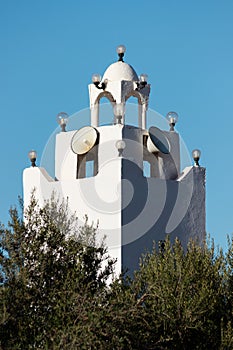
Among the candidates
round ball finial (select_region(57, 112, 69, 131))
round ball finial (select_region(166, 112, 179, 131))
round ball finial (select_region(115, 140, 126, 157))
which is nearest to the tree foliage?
round ball finial (select_region(115, 140, 126, 157))

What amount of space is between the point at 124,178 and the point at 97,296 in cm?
388

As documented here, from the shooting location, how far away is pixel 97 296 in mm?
16344

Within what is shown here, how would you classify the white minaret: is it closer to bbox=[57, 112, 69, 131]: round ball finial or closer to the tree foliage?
bbox=[57, 112, 69, 131]: round ball finial

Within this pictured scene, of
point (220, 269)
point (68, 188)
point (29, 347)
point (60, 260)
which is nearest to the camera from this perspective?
point (29, 347)

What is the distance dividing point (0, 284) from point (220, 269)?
480 centimetres

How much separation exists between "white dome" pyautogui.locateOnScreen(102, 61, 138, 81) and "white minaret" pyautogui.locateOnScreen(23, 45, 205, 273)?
2 cm

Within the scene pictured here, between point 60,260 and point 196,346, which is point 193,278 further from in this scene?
point 60,260

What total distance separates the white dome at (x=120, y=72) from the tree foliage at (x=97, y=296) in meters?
4.36

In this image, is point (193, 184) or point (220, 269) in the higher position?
point (193, 184)

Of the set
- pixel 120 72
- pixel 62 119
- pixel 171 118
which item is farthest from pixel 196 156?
pixel 62 119

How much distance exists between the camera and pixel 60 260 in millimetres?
16766

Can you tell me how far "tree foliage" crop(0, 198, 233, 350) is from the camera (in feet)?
→ 50.4

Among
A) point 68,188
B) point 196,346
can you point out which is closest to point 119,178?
point 68,188

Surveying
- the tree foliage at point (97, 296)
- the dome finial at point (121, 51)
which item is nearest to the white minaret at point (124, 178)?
the dome finial at point (121, 51)
